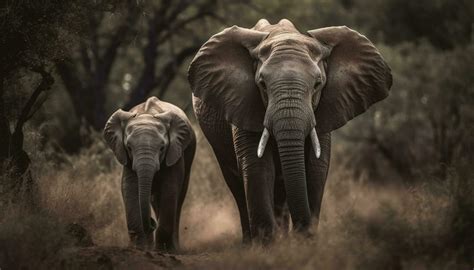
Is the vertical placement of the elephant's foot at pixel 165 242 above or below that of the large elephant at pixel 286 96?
below

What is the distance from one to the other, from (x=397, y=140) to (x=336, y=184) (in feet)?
21.3

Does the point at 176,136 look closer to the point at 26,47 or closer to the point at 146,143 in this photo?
the point at 146,143

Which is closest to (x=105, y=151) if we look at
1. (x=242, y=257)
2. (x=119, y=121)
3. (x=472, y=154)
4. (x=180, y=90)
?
(x=119, y=121)

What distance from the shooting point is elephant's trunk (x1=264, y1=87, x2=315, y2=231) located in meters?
9.10

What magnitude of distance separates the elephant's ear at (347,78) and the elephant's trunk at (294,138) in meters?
0.70

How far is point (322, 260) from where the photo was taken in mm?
7984

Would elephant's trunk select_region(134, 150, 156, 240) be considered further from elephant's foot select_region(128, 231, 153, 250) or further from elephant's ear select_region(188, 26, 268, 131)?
elephant's ear select_region(188, 26, 268, 131)

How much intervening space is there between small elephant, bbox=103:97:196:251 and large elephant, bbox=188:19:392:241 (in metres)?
1.08

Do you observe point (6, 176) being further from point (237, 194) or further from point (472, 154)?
point (472, 154)

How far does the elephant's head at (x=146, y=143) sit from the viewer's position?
10.8m

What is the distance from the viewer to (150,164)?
10.9 meters

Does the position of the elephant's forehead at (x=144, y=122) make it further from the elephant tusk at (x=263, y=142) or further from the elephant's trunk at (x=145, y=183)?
the elephant tusk at (x=263, y=142)

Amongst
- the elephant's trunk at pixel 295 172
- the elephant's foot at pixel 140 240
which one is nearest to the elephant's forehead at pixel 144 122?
the elephant's foot at pixel 140 240

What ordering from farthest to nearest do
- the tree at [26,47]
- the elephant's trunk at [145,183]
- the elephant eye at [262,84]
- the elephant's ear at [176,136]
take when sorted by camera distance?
the elephant's ear at [176,136], the tree at [26,47], the elephant's trunk at [145,183], the elephant eye at [262,84]
